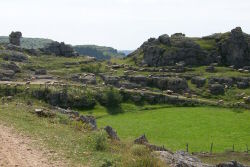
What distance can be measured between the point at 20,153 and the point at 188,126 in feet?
244

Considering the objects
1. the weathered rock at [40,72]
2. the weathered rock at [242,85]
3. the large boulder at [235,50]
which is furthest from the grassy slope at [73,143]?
the large boulder at [235,50]

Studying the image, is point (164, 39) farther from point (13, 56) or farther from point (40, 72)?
point (13, 56)

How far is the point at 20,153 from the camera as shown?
24109mm

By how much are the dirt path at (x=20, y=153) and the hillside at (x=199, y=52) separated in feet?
463

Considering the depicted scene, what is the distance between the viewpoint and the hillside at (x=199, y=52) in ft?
552

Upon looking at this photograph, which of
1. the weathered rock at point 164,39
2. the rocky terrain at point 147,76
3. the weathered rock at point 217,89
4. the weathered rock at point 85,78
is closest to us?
the rocky terrain at point 147,76

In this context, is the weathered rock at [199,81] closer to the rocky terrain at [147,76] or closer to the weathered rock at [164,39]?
the rocky terrain at [147,76]

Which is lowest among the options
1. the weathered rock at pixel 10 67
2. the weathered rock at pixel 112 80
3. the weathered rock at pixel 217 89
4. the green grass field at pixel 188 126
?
the green grass field at pixel 188 126

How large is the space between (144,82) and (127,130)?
1941 inches

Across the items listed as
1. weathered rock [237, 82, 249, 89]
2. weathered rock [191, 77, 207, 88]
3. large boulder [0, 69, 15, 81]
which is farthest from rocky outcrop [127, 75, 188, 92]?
large boulder [0, 69, 15, 81]

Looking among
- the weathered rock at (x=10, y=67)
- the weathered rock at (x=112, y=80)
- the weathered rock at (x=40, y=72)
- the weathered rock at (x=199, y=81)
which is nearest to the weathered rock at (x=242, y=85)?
the weathered rock at (x=199, y=81)

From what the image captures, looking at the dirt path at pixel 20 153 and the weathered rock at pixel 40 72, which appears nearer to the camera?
the dirt path at pixel 20 153

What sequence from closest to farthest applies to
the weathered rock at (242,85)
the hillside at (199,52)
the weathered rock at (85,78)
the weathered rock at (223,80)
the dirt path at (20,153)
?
the dirt path at (20,153) → the weathered rock at (85,78) → the weathered rock at (242,85) → the weathered rock at (223,80) → the hillside at (199,52)

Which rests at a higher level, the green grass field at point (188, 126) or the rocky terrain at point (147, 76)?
the rocky terrain at point (147, 76)
